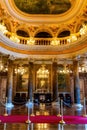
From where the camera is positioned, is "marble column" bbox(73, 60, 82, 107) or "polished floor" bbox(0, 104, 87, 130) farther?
"marble column" bbox(73, 60, 82, 107)

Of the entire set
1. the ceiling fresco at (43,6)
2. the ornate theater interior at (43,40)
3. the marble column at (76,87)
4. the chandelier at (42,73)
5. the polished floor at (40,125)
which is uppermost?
the ceiling fresco at (43,6)

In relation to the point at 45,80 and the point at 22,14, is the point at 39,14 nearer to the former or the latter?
the point at 22,14

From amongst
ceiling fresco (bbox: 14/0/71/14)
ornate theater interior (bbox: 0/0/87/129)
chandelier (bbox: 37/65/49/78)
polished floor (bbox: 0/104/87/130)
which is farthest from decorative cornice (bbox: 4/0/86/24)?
polished floor (bbox: 0/104/87/130)

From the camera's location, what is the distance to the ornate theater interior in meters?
15.5

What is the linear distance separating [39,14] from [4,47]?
476 centimetres

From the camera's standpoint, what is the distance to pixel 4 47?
623 inches

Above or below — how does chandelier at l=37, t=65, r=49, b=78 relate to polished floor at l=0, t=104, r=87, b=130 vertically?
above

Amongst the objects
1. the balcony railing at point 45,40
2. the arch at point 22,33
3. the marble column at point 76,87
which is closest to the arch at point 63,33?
the balcony railing at point 45,40

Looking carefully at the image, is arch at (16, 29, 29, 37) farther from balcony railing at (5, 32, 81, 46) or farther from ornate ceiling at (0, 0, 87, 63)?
balcony railing at (5, 32, 81, 46)

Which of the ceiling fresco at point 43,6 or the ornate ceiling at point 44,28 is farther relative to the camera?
the ornate ceiling at point 44,28

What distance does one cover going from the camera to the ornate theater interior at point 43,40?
51.0ft

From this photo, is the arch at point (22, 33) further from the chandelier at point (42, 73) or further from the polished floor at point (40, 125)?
the polished floor at point (40, 125)

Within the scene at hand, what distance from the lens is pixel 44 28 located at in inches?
725

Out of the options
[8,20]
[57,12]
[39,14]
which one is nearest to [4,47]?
[8,20]
